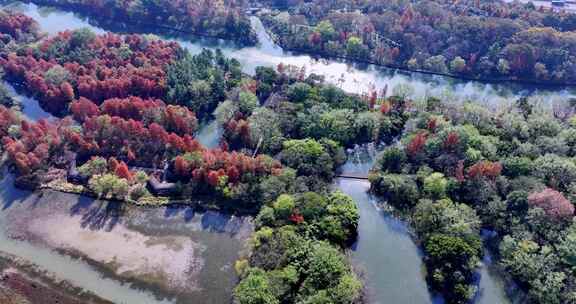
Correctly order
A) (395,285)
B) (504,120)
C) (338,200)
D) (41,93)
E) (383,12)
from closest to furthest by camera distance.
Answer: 1. (395,285)
2. (338,200)
3. (504,120)
4. (41,93)
5. (383,12)

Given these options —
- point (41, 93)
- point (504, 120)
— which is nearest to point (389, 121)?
point (504, 120)

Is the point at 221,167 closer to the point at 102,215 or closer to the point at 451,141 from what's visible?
the point at 102,215

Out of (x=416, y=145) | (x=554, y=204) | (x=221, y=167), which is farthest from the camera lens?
(x=416, y=145)

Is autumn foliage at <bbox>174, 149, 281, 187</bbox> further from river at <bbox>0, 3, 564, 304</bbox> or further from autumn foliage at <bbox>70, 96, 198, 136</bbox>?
autumn foliage at <bbox>70, 96, 198, 136</bbox>

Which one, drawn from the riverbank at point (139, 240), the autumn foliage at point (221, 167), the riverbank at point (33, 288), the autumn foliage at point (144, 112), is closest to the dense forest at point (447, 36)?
the autumn foliage at point (144, 112)

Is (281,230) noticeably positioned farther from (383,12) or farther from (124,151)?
(383,12)

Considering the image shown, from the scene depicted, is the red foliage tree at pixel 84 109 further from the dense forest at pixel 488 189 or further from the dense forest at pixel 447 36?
the dense forest at pixel 488 189

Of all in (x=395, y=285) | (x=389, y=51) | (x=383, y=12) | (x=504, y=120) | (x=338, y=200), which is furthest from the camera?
(x=383, y=12)

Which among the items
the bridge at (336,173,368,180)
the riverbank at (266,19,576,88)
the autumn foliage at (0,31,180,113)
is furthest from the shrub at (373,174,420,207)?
the autumn foliage at (0,31,180,113)

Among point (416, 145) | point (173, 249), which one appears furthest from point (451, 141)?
point (173, 249)

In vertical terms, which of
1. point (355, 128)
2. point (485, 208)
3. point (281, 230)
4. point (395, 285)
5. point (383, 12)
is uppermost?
point (383, 12)
